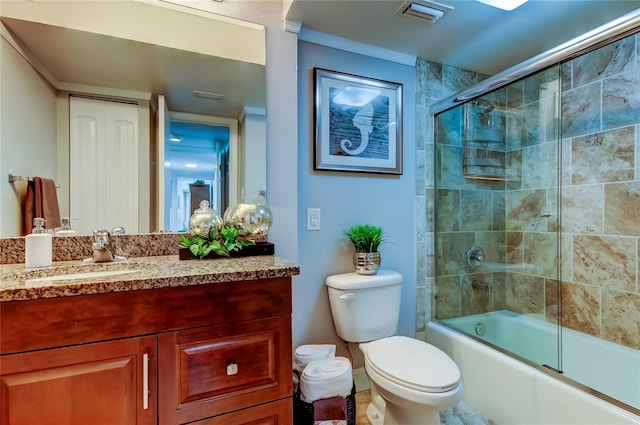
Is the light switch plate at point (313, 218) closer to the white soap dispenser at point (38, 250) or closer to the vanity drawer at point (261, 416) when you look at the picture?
the vanity drawer at point (261, 416)

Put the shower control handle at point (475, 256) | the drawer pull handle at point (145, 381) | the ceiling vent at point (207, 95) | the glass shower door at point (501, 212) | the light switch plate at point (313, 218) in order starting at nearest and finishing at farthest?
the drawer pull handle at point (145, 381), the ceiling vent at point (207, 95), the light switch plate at point (313, 218), the glass shower door at point (501, 212), the shower control handle at point (475, 256)

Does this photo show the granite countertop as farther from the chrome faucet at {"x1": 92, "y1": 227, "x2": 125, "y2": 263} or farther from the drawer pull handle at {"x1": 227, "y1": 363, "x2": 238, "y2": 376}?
the drawer pull handle at {"x1": 227, "y1": 363, "x2": 238, "y2": 376}

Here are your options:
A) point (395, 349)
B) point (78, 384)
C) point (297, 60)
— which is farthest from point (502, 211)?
point (78, 384)

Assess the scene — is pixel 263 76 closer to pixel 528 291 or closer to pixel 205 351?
pixel 205 351

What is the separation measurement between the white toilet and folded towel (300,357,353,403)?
11cm

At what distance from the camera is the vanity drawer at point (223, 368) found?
2.79 feet

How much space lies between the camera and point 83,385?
77 cm

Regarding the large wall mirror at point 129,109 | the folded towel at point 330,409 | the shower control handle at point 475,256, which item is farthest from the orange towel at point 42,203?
the shower control handle at point 475,256

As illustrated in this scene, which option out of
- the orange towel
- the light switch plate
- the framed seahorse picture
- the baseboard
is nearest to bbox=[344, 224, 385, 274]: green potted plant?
the light switch plate

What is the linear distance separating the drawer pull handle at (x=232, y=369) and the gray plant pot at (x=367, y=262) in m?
Answer: 0.91

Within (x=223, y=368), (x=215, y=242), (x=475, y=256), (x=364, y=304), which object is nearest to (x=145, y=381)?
(x=223, y=368)

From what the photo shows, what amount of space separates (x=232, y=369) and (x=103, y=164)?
0.96 m

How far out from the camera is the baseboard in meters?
1.79

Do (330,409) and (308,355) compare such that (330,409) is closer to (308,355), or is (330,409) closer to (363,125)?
(308,355)
